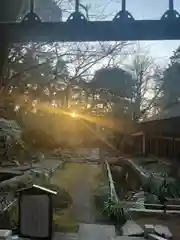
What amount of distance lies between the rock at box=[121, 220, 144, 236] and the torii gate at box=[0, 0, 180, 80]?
73.1 inches

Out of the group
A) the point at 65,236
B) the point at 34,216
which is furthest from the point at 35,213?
the point at 65,236

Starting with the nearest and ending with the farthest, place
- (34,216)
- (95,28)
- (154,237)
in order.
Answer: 1. (95,28)
2. (34,216)
3. (154,237)

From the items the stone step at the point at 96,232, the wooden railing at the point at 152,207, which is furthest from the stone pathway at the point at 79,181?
the stone step at the point at 96,232

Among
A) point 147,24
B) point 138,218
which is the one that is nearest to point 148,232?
point 138,218

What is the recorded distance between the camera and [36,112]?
119 inches

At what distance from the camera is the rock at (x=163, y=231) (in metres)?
2.25

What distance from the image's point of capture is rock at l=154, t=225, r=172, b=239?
2249mm

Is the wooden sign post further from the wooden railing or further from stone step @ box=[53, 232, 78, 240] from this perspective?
the wooden railing

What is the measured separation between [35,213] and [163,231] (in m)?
1.32

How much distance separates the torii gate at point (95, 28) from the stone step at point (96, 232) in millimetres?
1771

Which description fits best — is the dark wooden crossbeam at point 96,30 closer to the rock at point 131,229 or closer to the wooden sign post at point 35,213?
the wooden sign post at point 35,213

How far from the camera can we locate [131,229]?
2455 mm

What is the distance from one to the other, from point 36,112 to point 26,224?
5.81 feet

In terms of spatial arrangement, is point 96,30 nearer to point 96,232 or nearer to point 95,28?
point 95,28
